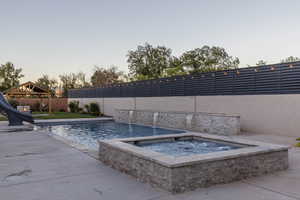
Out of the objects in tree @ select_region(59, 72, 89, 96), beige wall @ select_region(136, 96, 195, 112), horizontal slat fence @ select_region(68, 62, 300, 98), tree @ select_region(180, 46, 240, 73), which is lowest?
beige wall @ select_region(136, 96, 195, 112)

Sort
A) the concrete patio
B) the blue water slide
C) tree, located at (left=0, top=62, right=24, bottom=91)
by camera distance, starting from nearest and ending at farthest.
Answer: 1. the concrete patio
2. the blue water slide
3. tree, located at (left=0, top=62, right=24, bottom=91)

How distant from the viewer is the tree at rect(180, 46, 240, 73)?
3372cm

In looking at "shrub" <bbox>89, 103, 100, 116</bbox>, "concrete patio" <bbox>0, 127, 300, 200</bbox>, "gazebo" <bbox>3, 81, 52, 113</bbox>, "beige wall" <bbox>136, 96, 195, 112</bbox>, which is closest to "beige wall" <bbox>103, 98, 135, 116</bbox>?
"shrub" <bbox>89, 103, 100, 116</bbox>

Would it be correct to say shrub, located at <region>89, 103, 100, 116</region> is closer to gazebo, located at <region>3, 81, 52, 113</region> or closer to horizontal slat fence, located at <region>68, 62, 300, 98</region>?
horizontal slat fence, located at <region>68, 62, 300, 98</region>

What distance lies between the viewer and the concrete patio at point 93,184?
306 cm

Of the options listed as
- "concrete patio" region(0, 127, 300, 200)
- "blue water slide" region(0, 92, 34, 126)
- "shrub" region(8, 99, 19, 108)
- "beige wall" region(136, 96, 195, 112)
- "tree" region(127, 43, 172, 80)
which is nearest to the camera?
"concrete patio" region(0, 127, 300, 200)

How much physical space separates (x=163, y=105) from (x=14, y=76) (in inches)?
1547

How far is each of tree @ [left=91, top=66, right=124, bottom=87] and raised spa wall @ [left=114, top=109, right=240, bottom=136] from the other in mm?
25028

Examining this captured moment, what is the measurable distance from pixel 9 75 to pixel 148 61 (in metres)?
26.0

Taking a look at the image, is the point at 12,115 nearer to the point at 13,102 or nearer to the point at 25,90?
the point at 13,102

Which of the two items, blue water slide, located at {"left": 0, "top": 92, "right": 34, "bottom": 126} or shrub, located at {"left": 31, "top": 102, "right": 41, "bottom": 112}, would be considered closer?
blue water slide, located at {"left": 0, "top": 92, "right": 34, "bottom": 126}

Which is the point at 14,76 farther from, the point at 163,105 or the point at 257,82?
the point at 257,82

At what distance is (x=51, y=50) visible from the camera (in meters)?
19.0

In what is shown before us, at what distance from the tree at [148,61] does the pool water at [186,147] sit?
32.5 m
